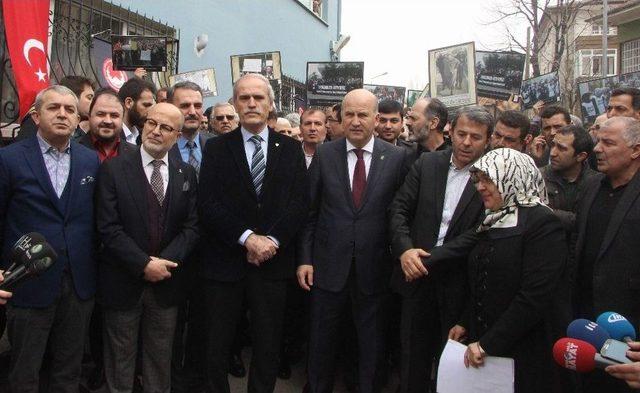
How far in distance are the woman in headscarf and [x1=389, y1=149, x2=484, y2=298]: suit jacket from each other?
439mm

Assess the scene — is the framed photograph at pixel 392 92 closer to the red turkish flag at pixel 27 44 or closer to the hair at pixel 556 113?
the hair at pixel 556 113

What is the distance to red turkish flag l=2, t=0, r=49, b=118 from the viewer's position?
530 centimetres

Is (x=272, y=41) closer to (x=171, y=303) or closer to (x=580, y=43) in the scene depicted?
(x=171, y=303)

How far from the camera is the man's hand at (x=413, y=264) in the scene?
329cm

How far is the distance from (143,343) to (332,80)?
14.7ft

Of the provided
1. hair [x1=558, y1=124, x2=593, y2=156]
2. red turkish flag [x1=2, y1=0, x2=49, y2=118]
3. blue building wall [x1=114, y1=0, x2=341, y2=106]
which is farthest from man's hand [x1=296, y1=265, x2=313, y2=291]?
blue building wall [x1=114, y1=0, x2=341, y2=106]

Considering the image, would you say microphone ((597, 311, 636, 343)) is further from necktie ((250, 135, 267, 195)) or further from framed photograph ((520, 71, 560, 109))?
framed photograph ((520, 71, 560, 109))

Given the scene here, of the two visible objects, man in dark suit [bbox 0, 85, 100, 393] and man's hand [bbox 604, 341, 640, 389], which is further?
man in dark suit [bbox 0, 85, 100, 393]

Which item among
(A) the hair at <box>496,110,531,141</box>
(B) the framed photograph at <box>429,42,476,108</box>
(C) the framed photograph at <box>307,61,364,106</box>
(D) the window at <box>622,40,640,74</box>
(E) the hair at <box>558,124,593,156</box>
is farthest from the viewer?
(D) the window at <box>622,40,640,74</box>

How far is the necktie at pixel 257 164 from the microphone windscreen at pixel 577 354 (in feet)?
6.77

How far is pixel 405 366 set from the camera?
3.59 m

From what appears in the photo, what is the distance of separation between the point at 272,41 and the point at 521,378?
11952mm

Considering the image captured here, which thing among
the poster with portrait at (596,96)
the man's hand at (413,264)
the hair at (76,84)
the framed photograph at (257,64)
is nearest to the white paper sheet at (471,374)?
the man's hand at (413,264)

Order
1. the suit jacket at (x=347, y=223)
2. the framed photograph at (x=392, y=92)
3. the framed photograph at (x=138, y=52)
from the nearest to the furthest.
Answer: the suit jacket at (x=347, y=223) → the framed photograph at (x=138, y=52) → the framed photograph at (x=392, y=92)
